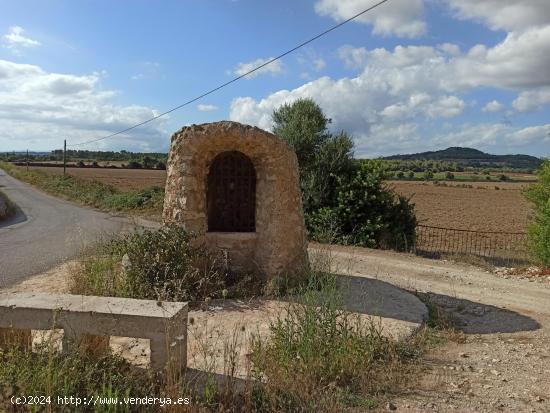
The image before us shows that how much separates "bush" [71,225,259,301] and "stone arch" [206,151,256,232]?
114 centimetres

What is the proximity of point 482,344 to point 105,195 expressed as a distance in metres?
26.5

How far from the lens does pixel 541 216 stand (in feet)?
43.7

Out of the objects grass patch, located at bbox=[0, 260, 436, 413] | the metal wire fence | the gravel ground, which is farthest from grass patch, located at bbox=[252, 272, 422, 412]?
the metal wire fence

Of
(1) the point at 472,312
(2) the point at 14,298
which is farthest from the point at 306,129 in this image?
(2) the point at 14,298

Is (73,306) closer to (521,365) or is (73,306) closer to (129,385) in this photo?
(129,385)

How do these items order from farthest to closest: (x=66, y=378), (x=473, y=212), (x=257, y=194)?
(x=473, y=212), (x=257, y=194), (x=66, y=378)

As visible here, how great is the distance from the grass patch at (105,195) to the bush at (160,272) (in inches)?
585

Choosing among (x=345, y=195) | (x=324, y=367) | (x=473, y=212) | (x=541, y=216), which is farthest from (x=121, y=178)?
(x=324, y=367)

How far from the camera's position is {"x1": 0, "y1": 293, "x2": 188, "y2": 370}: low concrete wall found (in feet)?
14.6

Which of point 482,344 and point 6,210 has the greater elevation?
point 6,210

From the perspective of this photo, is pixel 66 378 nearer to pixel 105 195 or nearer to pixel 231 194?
pixel 231 194

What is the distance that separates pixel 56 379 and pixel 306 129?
1443 centimetres

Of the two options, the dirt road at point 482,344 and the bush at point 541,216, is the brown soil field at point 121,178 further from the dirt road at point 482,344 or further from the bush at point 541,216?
the dirt road at point 482,344

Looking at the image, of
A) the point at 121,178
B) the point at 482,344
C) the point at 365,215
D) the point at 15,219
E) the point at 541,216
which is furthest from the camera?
the point at 121,178
